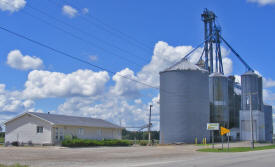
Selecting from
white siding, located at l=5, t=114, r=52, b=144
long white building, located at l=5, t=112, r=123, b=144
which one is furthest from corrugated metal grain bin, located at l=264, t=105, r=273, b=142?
white siding, located at l=5, t=114, r=52, b=144

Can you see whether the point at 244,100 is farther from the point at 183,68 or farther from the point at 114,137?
the point at 114,137

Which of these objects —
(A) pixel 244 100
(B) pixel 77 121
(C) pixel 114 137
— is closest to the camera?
(B) pixel 77 121

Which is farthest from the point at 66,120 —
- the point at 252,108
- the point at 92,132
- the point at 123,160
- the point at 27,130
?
the point at 252,108

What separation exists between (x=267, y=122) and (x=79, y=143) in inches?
2233

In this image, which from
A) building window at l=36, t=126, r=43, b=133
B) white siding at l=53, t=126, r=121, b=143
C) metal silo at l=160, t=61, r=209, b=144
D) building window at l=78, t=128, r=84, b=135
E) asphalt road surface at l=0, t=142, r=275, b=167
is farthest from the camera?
metal silo at l=160, t=61, r=209, b=144

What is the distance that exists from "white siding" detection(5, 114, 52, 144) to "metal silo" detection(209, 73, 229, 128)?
33.7 meters

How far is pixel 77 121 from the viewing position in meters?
48.2

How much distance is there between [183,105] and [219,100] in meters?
12.4

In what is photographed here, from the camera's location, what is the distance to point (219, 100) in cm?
6600

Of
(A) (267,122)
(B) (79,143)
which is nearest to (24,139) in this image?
(B) (79,143)

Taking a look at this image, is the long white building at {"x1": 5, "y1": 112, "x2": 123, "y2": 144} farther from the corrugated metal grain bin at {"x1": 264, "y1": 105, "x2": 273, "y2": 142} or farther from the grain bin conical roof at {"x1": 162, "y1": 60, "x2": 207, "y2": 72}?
the corrugated metal grain bin at {"x1": 264, "y1": 105, "x2": 273, "y2": 142}

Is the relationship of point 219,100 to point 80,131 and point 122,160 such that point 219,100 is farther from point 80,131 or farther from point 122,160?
point 122,160

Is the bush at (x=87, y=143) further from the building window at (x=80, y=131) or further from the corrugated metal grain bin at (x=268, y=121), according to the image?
the corrugated metal grain bin at (x=268, y=121)

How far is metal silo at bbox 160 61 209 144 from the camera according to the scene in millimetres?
56344
